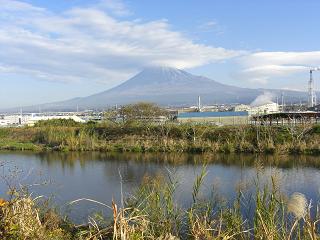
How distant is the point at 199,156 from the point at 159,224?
16.4m

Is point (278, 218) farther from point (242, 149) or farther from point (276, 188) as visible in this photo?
point (242, 149)

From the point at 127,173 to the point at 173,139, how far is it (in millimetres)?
8490

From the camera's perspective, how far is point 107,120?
32719mm

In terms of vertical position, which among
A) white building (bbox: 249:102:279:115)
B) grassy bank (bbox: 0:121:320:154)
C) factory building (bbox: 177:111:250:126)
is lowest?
grassy bank (bbox: 0:121:320:154)

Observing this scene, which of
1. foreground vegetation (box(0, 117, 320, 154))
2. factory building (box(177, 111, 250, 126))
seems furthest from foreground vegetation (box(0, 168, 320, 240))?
factory building (box(177, 111, 250, 126))

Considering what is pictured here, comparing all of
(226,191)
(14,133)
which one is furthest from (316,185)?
(14,133)

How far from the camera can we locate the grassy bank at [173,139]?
2277 centimetres

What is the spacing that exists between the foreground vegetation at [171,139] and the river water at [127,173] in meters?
1.39

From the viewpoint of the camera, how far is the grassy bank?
22.8 metres

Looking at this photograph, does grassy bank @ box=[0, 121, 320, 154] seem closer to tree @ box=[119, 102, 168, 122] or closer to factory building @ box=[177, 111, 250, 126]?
tree @ box=[119, 102, 168, 122]

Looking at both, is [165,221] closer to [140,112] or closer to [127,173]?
[127,173]

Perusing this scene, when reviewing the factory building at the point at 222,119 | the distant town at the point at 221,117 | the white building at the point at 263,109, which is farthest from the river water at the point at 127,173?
the white building at the point at 263,109

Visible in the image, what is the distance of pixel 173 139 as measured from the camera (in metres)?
25.8

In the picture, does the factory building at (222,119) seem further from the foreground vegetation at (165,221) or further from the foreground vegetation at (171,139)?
the foreground vegetation at (165,221)
